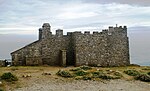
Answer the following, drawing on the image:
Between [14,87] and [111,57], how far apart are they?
16.3 metres

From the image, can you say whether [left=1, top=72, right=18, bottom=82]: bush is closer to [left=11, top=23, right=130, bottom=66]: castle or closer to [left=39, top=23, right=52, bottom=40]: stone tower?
[left=11, top=23, right=130, bottom=66]: castle

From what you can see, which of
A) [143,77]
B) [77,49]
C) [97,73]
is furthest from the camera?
[77,49]

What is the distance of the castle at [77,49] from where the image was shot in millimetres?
37812

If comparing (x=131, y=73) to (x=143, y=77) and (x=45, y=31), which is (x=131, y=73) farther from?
(x=45, y=31)

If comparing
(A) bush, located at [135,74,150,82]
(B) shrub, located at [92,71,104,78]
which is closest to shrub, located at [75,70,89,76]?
(B) shrub, located at [92,71,104,78]

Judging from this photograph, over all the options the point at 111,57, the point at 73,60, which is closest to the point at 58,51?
the point at 73,60

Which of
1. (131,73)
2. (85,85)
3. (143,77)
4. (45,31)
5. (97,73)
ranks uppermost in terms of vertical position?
(45,31)

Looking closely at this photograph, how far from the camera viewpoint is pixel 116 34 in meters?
40.2

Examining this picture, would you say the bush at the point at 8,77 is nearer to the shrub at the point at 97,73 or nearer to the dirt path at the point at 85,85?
the dirt path at the point at 85,85

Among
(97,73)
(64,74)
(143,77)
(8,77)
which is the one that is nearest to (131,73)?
(143,77)

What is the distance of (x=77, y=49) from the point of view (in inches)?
1511

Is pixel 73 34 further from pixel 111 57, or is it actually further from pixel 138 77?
pixel 138 77

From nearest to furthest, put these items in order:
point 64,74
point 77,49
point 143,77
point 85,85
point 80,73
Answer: point 85,85 → point 64,74 → point 143,77 → point 80,73 → point 77,49

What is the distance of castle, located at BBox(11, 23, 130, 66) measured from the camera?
3781 cm
